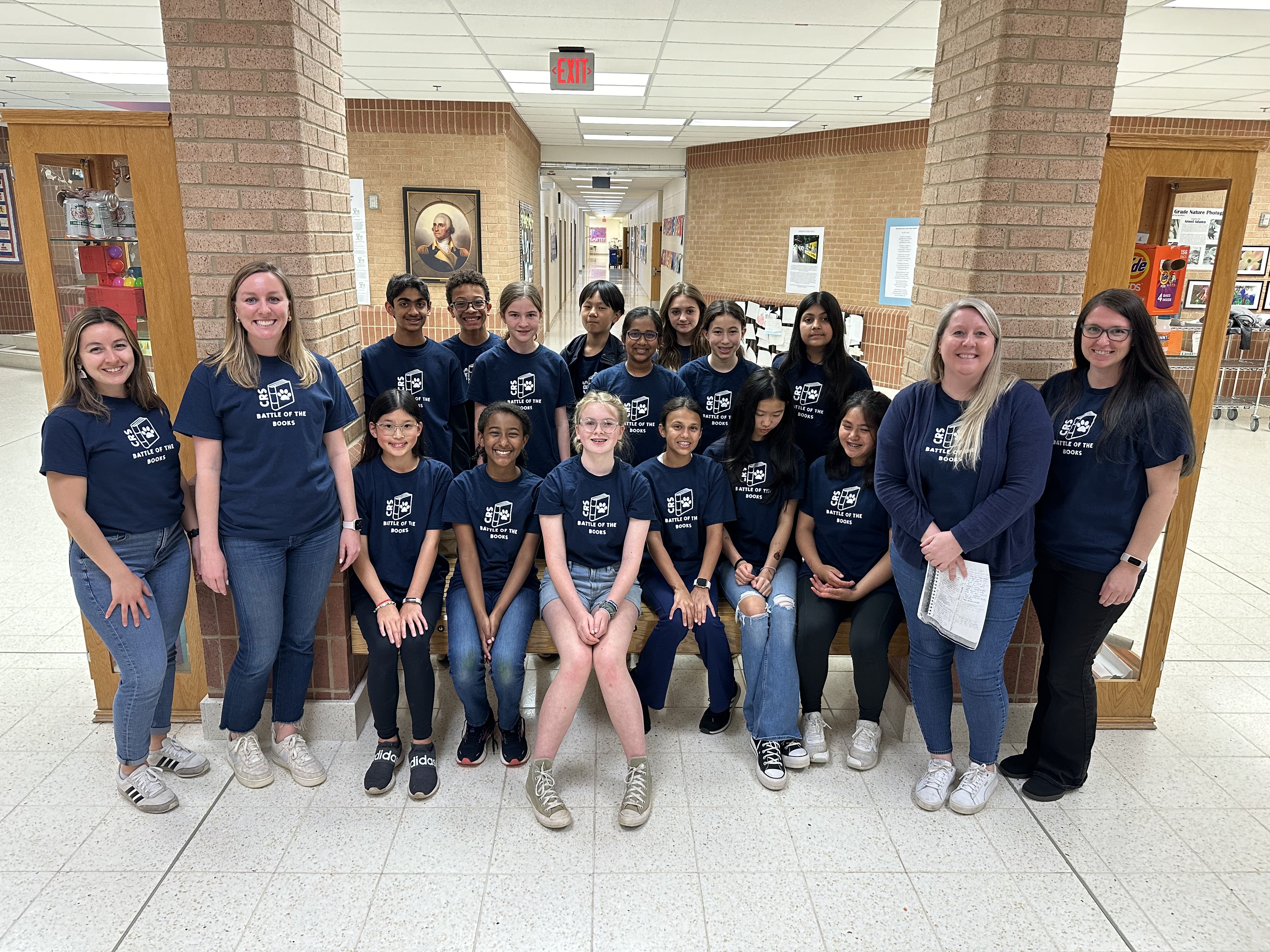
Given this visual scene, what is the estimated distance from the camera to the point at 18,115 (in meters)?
2.79

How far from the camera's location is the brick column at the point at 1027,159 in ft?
9.29

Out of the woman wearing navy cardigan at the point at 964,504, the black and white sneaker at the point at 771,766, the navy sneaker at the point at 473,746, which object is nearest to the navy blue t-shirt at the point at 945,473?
the woman wearing navy cardigan at the point at 964,504

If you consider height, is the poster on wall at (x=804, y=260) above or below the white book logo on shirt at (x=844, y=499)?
above

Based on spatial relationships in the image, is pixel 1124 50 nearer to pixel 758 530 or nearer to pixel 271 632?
pixel 758 530

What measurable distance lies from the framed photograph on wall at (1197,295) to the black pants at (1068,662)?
1141mm

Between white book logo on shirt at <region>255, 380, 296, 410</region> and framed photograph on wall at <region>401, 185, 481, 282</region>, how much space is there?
709 cm

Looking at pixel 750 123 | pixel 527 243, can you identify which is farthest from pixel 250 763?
pixel 527 243

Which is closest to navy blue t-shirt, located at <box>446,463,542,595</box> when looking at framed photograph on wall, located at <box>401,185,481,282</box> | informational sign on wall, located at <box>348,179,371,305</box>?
informational sign on wall, located at <box>348,179,371,305</box>

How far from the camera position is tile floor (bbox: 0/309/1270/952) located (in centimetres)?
235

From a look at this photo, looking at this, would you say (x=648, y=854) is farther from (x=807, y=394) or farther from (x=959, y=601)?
(x=807, y=394)

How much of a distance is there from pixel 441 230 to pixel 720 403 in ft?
22.0

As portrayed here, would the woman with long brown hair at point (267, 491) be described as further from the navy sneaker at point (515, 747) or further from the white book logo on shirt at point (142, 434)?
the navy sneaker at point (515, 747)

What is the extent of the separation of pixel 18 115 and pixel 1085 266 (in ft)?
12.4

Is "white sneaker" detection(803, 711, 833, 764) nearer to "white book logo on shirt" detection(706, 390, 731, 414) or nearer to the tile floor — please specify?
the tile floor
